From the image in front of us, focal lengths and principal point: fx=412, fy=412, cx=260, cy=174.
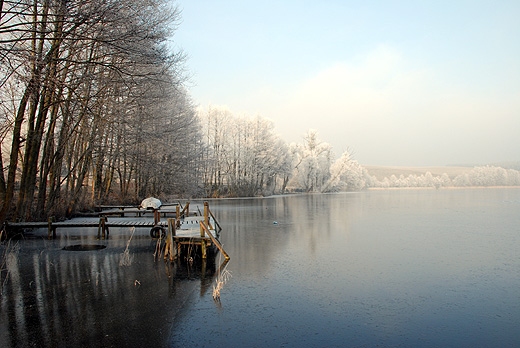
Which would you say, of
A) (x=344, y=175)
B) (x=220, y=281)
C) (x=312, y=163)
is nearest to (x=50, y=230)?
(x=220, y=281)

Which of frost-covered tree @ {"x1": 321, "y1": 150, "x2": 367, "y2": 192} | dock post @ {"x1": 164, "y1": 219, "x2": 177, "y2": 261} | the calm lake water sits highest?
frost-covered tree @ {"x1": 321, "y1": 150, "x2": 367, "y2": 192}

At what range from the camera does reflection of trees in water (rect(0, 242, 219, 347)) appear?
5.64 metres

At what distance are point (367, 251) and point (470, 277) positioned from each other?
11.5ft

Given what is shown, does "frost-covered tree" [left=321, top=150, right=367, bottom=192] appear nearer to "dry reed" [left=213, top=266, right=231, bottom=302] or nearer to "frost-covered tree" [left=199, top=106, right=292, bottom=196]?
"frost-covered tree" [left=199, top=106, right=292, bottom=196]

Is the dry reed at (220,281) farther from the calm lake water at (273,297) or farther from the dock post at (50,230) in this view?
the dock post at (50,230)

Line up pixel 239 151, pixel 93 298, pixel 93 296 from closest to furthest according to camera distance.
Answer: pixel 93 298, pixel 93 296, pixel 239 151

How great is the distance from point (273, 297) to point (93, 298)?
3242mm

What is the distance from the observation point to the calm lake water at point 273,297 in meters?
5.75

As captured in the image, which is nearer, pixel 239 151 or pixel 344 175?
pixel 239 151

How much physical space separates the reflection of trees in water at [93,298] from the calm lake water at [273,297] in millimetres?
21

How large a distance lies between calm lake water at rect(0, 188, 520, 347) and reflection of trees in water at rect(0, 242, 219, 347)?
0.02m

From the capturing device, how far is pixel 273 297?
766 cm

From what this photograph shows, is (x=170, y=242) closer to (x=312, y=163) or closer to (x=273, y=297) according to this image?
(x=273, y=297)

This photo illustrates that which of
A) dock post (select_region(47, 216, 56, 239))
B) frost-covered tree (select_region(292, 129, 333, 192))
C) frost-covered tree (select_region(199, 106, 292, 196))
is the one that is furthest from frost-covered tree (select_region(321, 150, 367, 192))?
dock post (select_region(47, 216, 56, 239))
